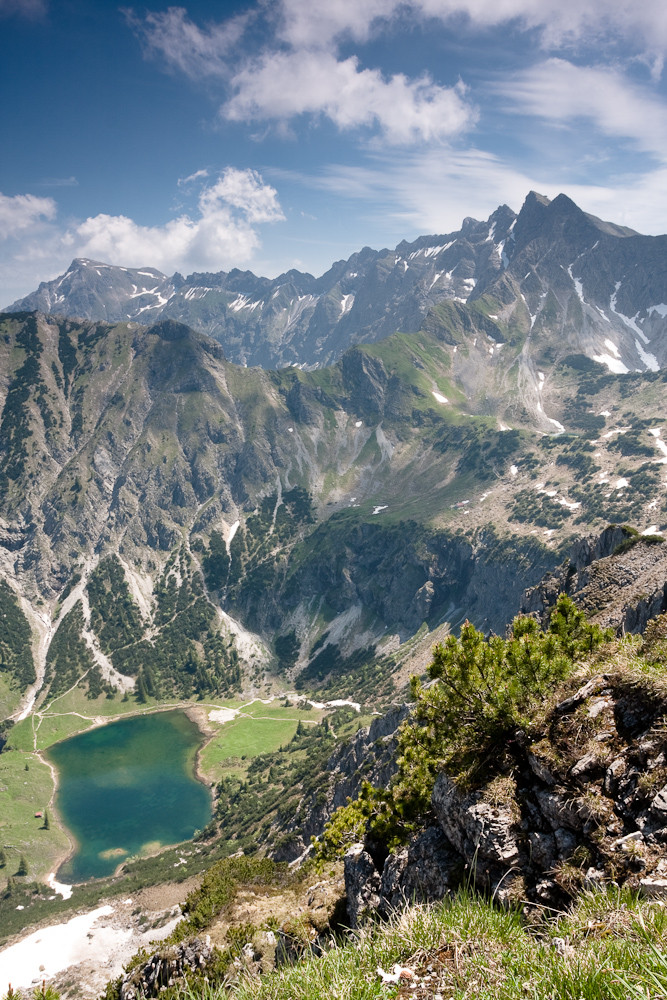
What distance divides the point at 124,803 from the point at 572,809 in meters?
192

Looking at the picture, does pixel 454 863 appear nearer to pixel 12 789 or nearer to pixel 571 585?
pixel 571 585

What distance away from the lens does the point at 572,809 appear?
44.0 ft

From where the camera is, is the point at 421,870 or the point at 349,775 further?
the point at 349,775

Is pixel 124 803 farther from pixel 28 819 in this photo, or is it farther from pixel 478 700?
pixel 478 700

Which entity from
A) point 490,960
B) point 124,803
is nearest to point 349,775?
point 124,803

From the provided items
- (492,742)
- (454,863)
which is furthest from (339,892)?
(492,742)

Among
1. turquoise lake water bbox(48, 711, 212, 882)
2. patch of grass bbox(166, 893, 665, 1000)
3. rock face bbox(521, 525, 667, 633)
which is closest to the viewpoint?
patch of grass bbox(166, 893, 665, 1000)

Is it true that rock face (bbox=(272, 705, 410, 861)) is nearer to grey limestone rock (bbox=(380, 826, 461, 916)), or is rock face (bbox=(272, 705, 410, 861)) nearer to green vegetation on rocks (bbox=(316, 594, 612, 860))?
green vegetation on rocks (bbox=(316, 594, 612, 860))

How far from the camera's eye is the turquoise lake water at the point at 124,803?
14712cm

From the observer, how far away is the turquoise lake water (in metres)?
147

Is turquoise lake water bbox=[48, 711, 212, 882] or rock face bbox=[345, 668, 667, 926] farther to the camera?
turquoise lake water bbox=[48, 711, 212, 882]

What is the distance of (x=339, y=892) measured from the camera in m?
27.0

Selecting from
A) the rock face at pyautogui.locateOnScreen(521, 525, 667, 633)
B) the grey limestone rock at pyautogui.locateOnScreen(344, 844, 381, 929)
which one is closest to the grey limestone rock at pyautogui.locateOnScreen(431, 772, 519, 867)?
the grey limestone rock at pyautogui.locateOnScreen(344, 844, 381, 929)

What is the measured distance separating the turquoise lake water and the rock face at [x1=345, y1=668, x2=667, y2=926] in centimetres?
16103
